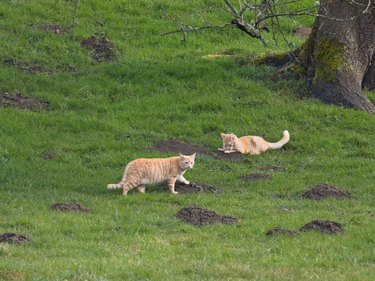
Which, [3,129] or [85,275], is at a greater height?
[85,275]

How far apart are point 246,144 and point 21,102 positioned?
5.66 metres

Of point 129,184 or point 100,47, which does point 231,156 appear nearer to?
point 129,184

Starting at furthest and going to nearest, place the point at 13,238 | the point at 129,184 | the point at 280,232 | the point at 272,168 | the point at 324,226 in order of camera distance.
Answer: the point at 272,168
the point at 129,184
the point at 324,226
the point at 280,232
the point at 13,238

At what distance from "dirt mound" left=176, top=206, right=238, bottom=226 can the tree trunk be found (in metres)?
7.98

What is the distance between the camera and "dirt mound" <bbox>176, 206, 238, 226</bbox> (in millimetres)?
12562

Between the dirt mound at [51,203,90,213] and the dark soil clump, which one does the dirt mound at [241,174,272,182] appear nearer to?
→ the dark soil clump

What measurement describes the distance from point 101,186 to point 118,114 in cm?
481

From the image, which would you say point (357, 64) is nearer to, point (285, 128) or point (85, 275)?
point (285, 128)

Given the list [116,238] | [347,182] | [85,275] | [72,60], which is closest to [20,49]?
[72,60]

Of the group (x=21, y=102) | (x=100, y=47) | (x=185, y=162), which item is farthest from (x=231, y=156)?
(x=100, y=47)

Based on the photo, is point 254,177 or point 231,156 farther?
point 231,156

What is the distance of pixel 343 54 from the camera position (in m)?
20.3

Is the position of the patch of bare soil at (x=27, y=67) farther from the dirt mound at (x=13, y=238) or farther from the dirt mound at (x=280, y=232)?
the dirt mound at (x=280, y=232)

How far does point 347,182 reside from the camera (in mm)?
15438
